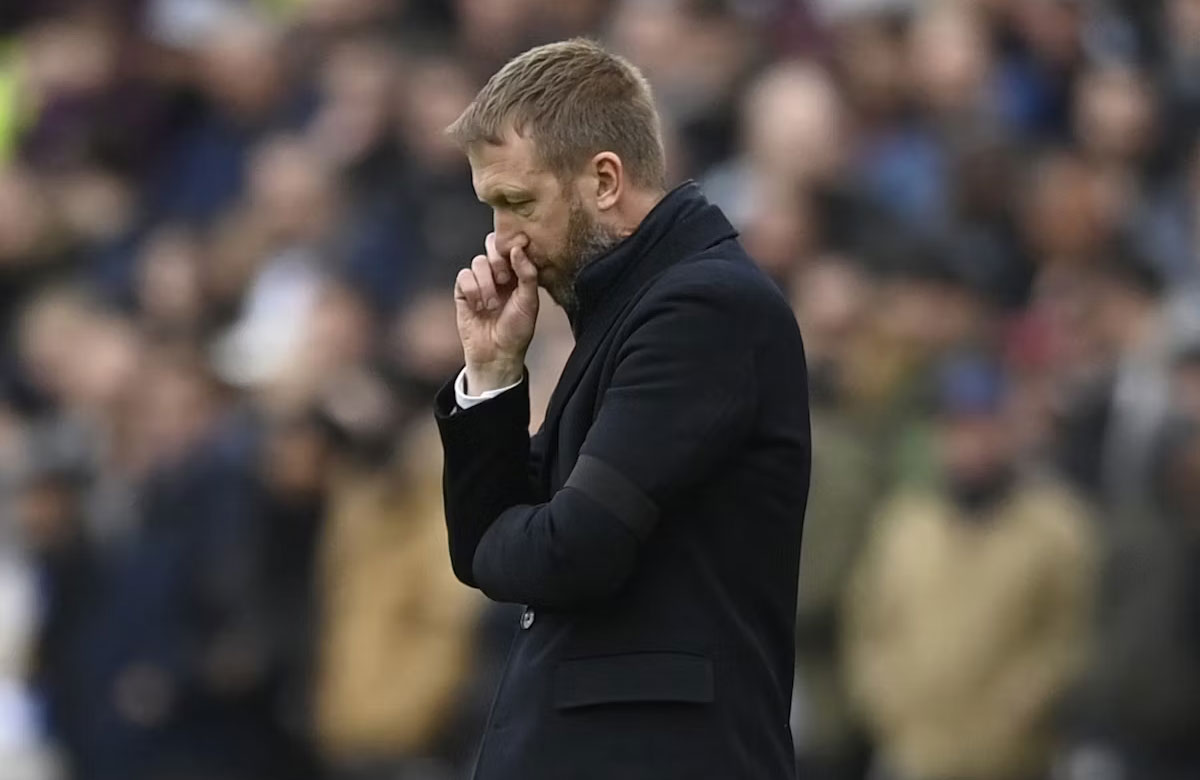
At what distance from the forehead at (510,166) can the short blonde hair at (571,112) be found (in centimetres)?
1

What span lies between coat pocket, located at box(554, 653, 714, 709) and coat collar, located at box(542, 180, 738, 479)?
415 millimetres

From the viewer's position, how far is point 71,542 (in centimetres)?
962

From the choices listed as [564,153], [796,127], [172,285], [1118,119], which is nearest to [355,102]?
[172,285]

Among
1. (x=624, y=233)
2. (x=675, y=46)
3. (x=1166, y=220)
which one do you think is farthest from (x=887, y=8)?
(x=624, y=233)

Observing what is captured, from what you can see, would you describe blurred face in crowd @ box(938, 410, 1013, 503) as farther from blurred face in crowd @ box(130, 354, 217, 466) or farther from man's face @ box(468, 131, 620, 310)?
man's face @ box(468, 131, 620, 310)

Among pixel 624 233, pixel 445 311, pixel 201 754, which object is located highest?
pixel 624 233

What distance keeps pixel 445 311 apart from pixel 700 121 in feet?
4.52

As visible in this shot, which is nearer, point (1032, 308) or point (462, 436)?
point (462, 436)

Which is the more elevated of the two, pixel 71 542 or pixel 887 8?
pixel 887 8

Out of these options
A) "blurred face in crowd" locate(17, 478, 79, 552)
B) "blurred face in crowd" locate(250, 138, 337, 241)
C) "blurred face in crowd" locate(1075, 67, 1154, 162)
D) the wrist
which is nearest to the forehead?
the wrist

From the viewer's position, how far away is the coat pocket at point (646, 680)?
3.74m

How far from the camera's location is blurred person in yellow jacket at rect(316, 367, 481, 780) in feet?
28.3

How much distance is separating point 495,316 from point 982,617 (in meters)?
3.91

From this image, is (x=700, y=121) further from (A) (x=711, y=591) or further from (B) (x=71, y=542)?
(A) (x=711, y=591)
